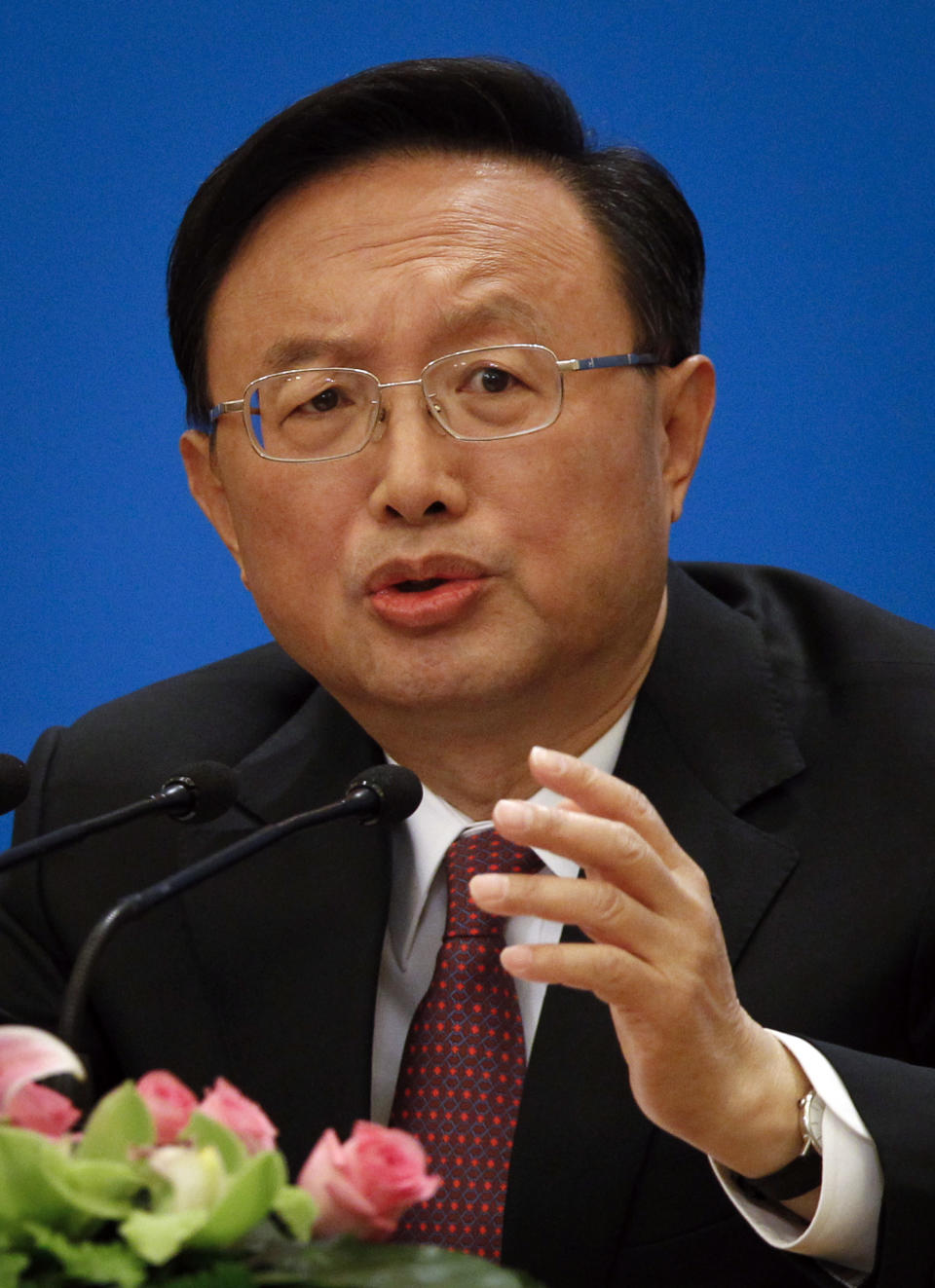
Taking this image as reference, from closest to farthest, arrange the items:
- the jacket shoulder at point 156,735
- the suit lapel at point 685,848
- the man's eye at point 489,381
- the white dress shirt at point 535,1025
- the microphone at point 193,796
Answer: the microphone at point 193,796 < the white dress shirt at point 535,1025 < the suit lapel at point 685,848 < the man's eye at point 489,381 < the jacket shoulder at point 156,735

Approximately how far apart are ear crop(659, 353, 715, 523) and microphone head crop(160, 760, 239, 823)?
696 millimetres

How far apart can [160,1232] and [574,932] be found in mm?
952

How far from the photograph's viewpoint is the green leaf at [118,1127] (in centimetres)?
69

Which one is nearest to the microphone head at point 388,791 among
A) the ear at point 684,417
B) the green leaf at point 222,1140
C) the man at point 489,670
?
the man at point 489,670

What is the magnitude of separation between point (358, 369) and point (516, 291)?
17 centimetres

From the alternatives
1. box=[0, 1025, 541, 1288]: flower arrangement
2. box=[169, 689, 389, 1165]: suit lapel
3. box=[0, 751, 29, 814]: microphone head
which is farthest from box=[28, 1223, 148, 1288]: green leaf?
box=[169, 689, 389, 1165]: suit lapel

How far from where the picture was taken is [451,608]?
1492 mm

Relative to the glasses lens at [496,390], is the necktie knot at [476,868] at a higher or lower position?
lower

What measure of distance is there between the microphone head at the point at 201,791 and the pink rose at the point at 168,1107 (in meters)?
0.45

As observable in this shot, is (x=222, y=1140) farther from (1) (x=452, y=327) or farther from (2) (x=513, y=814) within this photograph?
(1) (x=452, y=327)

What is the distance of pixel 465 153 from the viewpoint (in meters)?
1.66

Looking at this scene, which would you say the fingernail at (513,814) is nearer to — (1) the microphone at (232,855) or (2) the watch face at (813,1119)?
(1) the microphone at (232,855)

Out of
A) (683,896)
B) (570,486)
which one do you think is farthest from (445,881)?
(683,896)

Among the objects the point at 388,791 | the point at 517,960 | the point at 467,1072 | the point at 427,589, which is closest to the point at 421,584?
the point at 427,589
